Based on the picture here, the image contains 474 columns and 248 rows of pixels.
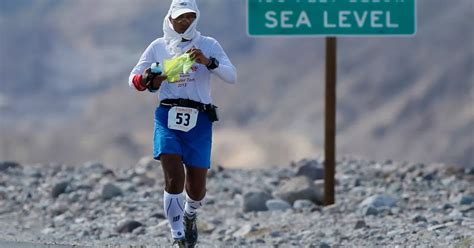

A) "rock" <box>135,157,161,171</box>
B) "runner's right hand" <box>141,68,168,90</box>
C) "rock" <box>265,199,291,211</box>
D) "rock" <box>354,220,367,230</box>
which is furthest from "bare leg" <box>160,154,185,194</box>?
"rock" <box>135,157,161,171</box>

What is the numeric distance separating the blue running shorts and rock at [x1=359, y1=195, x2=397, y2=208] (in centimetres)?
633

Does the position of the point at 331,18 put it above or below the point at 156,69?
above

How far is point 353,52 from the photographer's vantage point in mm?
54062

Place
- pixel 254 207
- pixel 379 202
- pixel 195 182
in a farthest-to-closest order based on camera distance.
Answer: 1. pixel 254 207
2. pixel 379 202
3. pixel 195 182

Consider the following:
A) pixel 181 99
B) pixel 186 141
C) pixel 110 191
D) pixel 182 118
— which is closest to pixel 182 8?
pixel 181 99

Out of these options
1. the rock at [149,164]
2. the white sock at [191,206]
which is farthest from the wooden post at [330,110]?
the rock at [149,164]

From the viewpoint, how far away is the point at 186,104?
12078 mm

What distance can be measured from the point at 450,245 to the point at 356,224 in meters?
2.53

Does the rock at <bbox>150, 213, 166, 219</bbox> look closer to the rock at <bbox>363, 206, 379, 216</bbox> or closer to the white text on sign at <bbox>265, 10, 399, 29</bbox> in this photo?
the rock at <bbox>363, 206, 379, 216</bbox>

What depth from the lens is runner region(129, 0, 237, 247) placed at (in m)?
12.0

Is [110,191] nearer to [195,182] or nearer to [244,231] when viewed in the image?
[244,231]

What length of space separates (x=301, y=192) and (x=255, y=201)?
0.68 meters

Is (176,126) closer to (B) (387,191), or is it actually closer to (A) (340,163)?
(B) (387,191)

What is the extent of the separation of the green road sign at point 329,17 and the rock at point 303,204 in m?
2.15
